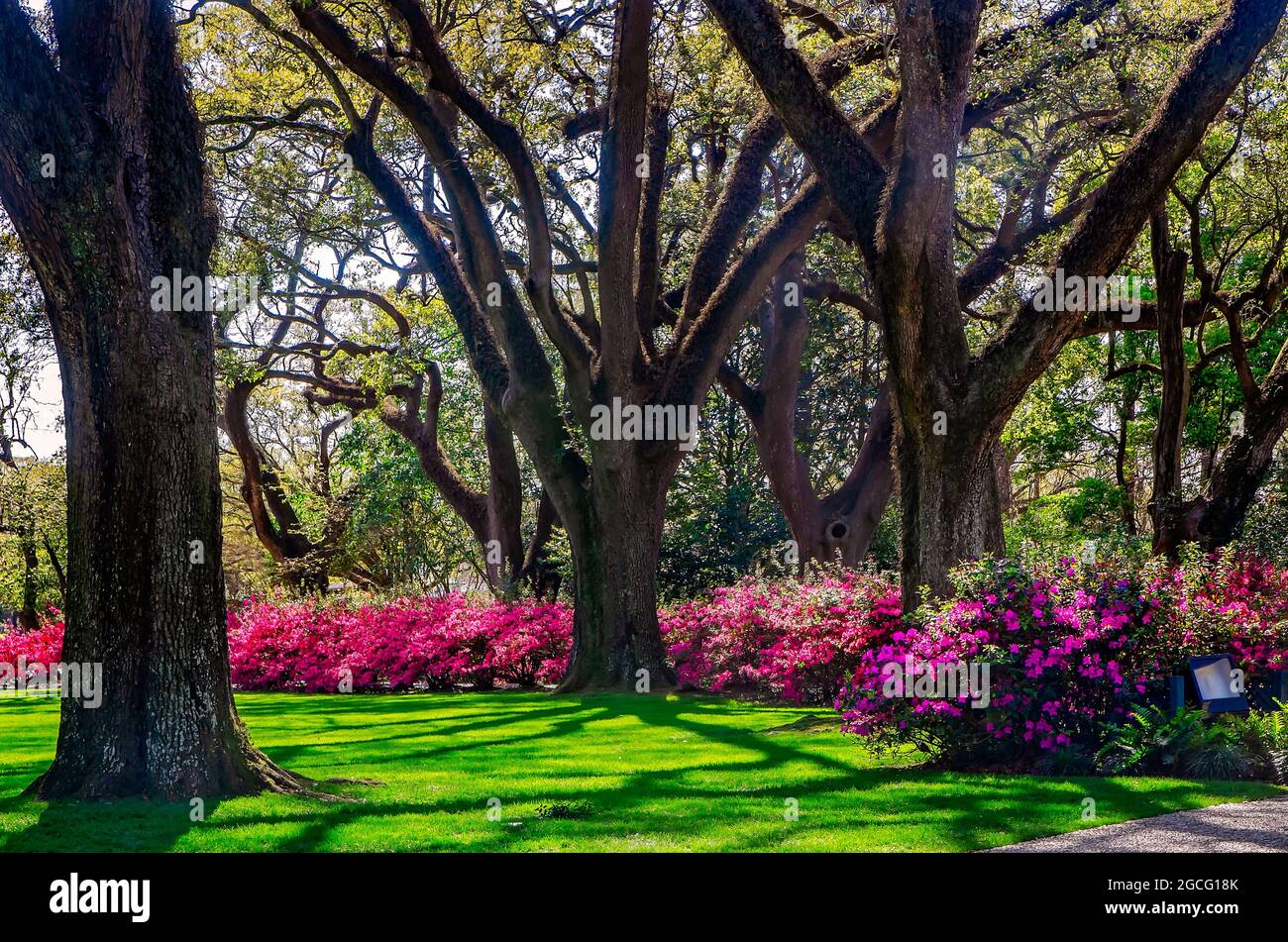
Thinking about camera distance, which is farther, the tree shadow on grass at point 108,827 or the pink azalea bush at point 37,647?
the pink azalea bush at point 37,647

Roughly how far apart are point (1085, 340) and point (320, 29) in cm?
1976

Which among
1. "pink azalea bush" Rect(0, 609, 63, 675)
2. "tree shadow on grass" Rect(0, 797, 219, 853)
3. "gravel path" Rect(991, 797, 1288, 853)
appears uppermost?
"tree shadow on grass" Rect(0, 797, 219, 853)

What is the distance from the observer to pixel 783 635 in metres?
15.6

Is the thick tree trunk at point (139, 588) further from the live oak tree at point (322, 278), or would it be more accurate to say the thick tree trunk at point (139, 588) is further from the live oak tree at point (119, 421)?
the live oak tree at point (322, 278)

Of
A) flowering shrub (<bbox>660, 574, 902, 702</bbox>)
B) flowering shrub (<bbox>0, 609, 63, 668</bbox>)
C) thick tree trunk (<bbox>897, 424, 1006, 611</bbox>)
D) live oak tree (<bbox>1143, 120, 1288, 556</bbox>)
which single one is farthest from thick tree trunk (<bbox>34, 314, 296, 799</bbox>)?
flowering shrub (<bbox>0, 609, 63, 668</bbox>)

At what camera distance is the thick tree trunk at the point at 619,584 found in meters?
16.4

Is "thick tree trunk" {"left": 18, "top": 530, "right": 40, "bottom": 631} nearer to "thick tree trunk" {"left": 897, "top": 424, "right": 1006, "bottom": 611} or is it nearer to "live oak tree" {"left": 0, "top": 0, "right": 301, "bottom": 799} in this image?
"live oak tree" {"left": 0, "top": 0, "right": 301, "bottom": 799}

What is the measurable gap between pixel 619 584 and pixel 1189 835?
10.4m

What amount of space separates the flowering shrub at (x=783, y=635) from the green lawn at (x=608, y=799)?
178 cm

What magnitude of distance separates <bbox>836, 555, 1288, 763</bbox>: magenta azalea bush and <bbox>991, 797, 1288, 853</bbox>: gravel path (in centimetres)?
174

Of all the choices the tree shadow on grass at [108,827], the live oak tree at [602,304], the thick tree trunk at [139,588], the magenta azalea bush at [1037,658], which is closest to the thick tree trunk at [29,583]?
the live oak tree at [602,304]

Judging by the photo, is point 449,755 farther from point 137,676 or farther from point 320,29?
point 320,29

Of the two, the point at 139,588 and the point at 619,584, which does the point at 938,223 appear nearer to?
the point at 619,584

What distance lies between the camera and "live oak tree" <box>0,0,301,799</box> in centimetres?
745
